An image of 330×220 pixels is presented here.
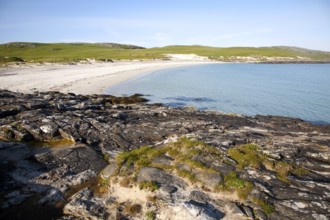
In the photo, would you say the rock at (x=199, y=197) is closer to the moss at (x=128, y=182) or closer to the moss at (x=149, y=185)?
the moss at (x=149, y=185)

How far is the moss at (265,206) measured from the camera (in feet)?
30.6

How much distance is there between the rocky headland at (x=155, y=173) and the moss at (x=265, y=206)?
37mm

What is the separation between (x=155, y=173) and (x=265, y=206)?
4763mm

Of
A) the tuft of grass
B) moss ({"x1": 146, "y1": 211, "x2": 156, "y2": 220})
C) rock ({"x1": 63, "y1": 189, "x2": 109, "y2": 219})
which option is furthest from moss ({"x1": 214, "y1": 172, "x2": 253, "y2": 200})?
rock ({"x1": 63, "y1": 189, "x2": 109, "y2": 219})

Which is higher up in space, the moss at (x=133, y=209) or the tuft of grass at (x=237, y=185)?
the tuft of grass at (x=237, y=185)

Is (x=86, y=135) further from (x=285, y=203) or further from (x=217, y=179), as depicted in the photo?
(x=285, y=203)

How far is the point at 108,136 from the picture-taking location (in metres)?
17.3

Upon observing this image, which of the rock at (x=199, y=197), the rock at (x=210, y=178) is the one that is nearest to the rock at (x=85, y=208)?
the rock at (x=199, y=197)

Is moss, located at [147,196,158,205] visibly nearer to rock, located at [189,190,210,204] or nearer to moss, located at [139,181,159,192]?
moss, located at [139,181,159,192]

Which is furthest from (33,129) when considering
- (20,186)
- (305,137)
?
(305,137)

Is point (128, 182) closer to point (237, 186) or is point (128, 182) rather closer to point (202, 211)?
point (202, 211)

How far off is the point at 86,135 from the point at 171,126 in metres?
6.14

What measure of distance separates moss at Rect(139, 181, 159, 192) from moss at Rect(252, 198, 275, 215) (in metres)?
3.93

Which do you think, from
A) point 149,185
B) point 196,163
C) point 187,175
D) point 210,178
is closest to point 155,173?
point 149,185
